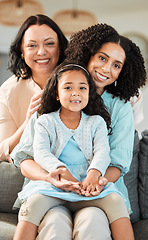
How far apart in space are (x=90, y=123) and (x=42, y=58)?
0.65 meters

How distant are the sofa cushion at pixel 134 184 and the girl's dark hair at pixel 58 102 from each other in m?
0.46

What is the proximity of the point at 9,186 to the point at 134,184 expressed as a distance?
72 centimetres

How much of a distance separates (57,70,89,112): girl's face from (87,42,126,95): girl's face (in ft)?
0.56

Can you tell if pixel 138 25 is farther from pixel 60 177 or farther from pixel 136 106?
pixel 60 177

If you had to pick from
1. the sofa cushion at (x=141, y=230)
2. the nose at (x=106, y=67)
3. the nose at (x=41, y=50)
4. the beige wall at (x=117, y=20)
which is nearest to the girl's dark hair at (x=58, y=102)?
the nose at (x=106, y=67)

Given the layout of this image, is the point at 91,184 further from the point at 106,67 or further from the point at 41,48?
the point at 41,48

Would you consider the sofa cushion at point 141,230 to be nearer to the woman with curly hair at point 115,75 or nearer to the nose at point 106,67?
the woman with curly hair at point 115,75

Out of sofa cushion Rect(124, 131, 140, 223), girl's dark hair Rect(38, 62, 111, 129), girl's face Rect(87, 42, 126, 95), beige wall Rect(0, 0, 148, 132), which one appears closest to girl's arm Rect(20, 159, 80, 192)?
girl's dark hair Rect(38, 62, 111, 129)

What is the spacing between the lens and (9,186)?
1.99 m

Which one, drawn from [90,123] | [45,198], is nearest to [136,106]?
[90,123]

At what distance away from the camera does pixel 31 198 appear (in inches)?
56.1

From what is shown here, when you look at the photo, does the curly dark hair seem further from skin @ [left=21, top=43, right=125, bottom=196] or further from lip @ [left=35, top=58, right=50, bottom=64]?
lip @ [left=35, top=58, right=50, bottom=64]

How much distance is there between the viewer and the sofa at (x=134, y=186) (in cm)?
197

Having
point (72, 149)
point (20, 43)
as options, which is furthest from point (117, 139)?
point (20, 43)
